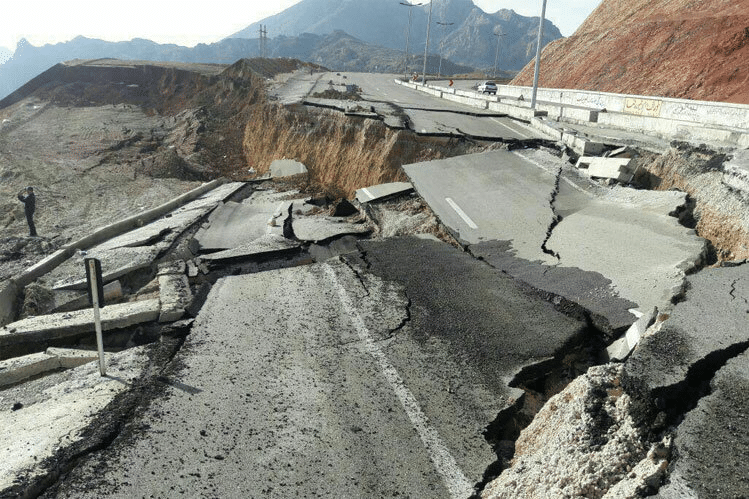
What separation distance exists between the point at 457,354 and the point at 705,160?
7188 millimetres

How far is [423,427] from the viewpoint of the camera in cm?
454

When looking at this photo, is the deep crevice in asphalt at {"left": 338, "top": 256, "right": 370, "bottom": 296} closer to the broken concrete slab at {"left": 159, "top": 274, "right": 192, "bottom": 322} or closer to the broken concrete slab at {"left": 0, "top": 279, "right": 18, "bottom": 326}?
the broken concrete slab at {"left": 159, "top": 274, "right": 192, "bottom": 322}

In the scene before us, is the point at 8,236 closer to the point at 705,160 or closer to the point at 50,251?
the point at 50,251

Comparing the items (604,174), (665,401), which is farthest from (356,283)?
(604,174)

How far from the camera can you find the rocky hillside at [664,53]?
81.2 feet

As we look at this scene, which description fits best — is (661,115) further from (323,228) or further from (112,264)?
(112,264)

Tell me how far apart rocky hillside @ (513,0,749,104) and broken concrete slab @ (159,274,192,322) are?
23.9 meters

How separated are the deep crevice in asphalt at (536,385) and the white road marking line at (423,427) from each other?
192mm

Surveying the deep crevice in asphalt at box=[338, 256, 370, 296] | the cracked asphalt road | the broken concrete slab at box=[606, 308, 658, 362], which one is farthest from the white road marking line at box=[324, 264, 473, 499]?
the broken concrete slab at box=[606, 308, 658, 362]

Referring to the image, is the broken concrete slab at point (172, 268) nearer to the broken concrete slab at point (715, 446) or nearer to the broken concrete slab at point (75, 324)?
the broken concrete slab at point (75, 324)

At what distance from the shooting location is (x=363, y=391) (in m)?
5.06

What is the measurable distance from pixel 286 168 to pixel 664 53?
23594 mm

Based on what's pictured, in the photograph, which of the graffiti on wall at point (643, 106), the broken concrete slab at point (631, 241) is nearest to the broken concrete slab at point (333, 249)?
the broken concrete slab at point (631, 241)

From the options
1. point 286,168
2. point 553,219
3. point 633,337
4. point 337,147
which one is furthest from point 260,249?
point 286,168
